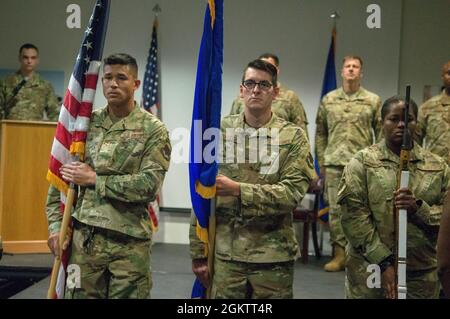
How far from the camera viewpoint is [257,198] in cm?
235

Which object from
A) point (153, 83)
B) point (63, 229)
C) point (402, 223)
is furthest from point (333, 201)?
point (63, 229)

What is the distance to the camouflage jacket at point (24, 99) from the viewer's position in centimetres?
568

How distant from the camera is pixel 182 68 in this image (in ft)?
20.8

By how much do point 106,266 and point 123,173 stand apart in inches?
15.5

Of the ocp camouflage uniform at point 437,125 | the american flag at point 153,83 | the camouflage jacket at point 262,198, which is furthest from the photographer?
the american flag at point 153,83

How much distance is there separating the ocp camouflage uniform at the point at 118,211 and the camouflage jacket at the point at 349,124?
2819 mm

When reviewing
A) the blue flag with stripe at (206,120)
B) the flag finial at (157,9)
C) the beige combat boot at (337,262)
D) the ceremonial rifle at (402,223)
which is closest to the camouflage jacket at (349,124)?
the beige combat boot at (337,262)

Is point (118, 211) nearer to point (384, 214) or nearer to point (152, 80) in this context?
point (384, 214)

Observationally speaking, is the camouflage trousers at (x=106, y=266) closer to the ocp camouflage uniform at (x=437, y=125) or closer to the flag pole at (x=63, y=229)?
the flag pole at (x=63, y=229)

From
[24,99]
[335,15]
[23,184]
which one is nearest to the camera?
[23,184]

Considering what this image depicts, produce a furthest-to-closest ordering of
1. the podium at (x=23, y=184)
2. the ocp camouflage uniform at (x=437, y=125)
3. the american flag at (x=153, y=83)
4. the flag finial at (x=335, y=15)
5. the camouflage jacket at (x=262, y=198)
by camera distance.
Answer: the flag finial at (x=335, y=15), the american flag at (x=153, y=83), the podium at (x=23, y=184), the ocp camouflage uniform at (x=437, y=125), the camouflage jacket at (x=262, y=198)

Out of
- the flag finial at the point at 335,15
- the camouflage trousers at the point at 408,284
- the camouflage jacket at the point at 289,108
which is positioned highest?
the flag finial at the point at 335,15

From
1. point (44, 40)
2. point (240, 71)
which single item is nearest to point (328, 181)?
point (240, 71)

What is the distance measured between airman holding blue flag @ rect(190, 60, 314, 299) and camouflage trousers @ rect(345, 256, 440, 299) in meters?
0.34
